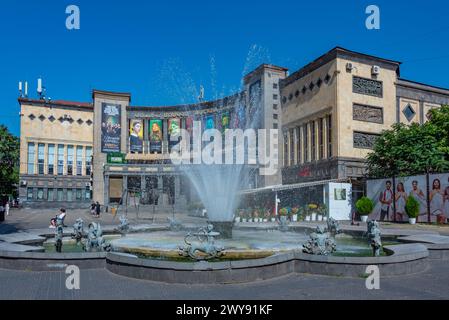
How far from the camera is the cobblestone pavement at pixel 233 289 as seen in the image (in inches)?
287

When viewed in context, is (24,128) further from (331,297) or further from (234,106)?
(331,297)

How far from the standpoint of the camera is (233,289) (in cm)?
792

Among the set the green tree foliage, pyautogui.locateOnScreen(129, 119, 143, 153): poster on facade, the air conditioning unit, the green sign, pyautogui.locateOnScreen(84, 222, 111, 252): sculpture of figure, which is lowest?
pyautogui.locateOnScreen(84, 222, 111, 252): sculpture of figure

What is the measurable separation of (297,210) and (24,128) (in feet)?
173

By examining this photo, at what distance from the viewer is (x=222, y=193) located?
1681 cm

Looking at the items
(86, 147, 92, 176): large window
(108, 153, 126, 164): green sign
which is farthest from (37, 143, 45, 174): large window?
(108, 153, 126, 164): green sign

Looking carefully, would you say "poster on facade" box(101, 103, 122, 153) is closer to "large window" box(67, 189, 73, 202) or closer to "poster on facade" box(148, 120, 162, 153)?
"poster on facade" box(148, 120, 162, 153)

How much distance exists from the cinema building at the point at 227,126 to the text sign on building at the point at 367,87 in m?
A: 0.09

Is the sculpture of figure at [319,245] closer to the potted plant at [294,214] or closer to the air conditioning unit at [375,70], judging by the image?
the potted plant at [294,214]

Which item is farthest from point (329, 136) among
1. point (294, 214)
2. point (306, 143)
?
point (294, 214)

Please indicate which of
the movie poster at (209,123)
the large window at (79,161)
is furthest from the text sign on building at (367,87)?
the large window at (79,161)

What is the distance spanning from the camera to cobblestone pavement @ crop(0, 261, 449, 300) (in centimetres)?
729

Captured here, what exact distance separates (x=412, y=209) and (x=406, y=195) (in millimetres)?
1848

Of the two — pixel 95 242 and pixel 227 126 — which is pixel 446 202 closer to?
pixel 95 242
